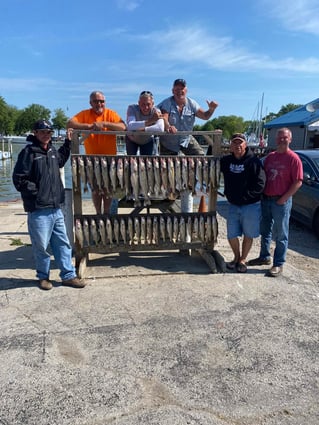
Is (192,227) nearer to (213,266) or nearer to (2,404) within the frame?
(213,266)

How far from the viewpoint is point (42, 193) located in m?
4.82

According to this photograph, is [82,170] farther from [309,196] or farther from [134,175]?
[309,196]

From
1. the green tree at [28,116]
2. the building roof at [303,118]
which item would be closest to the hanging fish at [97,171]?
the building roof at [303,118]

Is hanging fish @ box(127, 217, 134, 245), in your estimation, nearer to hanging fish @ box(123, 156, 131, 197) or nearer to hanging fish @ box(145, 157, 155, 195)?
hanging fish @ box(123, 156, 131, 197)

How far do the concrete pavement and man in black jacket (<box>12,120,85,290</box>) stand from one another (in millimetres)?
466

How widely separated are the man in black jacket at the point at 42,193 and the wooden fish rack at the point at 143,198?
47 cm

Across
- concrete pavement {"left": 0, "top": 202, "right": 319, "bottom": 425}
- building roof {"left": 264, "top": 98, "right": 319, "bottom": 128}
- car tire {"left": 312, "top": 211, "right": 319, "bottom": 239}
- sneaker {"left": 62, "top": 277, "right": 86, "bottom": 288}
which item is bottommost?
concrete pavement {"left": 0, "top": 202, "right": 319, "bottom": 425}

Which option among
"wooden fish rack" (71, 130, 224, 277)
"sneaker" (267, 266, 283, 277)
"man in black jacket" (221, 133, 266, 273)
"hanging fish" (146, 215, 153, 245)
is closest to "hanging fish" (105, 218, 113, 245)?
"wooden fish rack" (71, 130, 224, 277)

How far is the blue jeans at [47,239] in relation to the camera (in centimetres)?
490

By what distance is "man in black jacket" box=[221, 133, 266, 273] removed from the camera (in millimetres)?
5504

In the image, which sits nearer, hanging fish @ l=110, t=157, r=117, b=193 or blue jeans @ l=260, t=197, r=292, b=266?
hanging fish @ l=110, t=157, r=117, b=193

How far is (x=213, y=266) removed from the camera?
5.98 metres

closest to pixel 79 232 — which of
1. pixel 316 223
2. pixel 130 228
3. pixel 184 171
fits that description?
pixel 130 228

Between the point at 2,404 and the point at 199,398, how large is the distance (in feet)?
5.15
